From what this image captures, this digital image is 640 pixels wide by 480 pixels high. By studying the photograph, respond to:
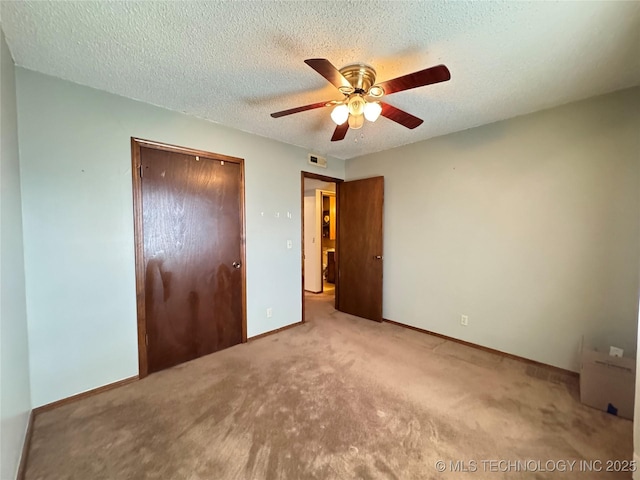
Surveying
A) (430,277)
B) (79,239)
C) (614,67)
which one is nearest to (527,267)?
(430,277)

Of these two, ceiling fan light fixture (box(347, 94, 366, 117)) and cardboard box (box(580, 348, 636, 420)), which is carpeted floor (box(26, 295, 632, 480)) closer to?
cardboard box (box(580, 348, 636, 420))

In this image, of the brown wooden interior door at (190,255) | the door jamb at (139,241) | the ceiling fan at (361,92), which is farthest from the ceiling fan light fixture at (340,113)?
the door jamb at (139,241)

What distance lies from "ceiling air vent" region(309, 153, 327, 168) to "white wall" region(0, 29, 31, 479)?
2.75 metres

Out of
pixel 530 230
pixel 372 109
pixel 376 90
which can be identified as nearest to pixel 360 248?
pixel 530 230

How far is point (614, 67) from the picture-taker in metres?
1.81

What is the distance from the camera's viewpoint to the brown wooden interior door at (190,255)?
7.93 ft

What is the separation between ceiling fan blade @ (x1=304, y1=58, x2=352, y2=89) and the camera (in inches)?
52.5

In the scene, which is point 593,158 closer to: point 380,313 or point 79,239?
point 380,313

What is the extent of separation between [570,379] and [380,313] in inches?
77.9

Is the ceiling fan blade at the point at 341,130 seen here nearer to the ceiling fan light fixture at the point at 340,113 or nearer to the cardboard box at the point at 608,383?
the ceiling fan light fixture at the point at 340,113

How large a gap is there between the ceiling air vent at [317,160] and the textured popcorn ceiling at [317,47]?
1.33 m

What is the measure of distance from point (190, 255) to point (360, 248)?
234 cm

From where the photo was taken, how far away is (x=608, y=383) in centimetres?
191

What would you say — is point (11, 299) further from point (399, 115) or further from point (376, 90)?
point (399, 115)
